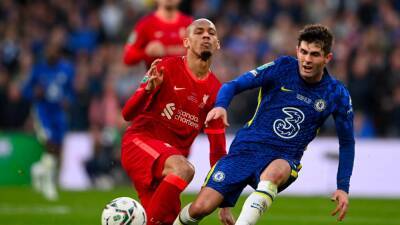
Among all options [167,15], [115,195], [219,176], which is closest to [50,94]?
[115,195]

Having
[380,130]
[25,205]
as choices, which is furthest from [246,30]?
[25,205]

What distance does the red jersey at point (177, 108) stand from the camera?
30.0 feet

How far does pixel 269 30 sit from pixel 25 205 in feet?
24.9

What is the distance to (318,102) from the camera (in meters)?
8.73

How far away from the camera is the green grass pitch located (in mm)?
12969

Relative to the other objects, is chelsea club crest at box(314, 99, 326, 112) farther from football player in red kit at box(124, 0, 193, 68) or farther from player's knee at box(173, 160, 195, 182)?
football player in red kit at box(124, 0, 193, 68)

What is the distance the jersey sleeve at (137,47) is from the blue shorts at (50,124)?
5.96 meters

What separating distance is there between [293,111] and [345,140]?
20.9 inches

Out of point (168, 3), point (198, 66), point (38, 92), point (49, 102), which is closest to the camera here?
point (198, 66)

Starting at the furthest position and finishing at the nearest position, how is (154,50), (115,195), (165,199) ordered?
(115,195) → (154,50) → (165,199)

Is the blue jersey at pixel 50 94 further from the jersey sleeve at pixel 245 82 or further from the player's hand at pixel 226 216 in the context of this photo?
the jersey sleeve at pixel 245 82

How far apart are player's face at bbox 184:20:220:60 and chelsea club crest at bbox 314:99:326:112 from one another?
1.12 m

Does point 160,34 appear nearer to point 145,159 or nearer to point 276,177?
point 145,159

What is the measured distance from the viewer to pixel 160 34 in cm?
1208
